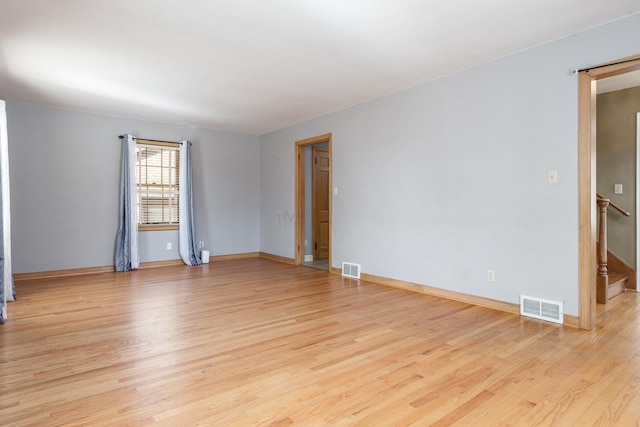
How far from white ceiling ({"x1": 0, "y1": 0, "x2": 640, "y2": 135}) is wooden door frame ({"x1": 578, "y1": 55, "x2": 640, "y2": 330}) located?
0.50 metres

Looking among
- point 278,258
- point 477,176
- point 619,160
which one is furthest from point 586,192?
point 278,258

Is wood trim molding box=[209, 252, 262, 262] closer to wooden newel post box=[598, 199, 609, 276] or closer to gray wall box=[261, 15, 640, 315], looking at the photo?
gray wall box=[261, 15, 640, 315]

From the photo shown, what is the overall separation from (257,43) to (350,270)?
3185 millimetres

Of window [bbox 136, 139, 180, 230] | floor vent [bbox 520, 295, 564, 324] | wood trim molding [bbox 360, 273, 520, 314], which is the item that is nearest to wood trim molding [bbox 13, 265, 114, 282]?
window [bbox 136, 139, 180, 230]

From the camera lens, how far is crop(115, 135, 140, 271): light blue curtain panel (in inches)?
218

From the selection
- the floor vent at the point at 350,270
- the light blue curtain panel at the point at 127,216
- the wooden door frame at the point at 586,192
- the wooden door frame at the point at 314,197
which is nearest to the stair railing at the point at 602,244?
the wooden door frame at the point at 586,192

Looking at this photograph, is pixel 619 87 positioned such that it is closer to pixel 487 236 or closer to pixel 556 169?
pixel 556 169

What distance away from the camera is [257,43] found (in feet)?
10.2

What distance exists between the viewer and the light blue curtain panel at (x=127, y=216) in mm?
5531

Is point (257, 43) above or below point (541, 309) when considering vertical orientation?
above

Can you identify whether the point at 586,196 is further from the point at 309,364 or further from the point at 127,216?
the point at 127,216

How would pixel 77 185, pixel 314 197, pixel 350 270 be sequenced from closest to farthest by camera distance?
pixel 350 270, pixel 77 185, pixel 314 197

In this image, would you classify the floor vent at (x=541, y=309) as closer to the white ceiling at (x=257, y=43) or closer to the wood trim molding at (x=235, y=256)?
the white ceiling at (x=257, y=43)

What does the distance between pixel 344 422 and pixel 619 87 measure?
5067mm
